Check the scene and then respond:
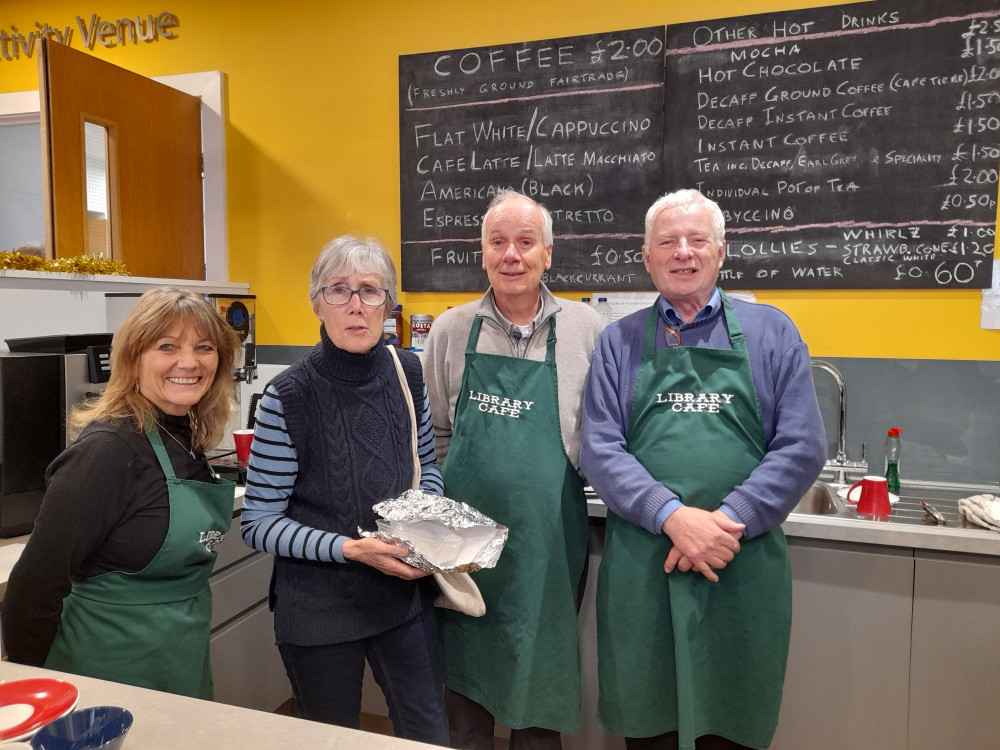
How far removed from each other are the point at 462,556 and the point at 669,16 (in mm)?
2074

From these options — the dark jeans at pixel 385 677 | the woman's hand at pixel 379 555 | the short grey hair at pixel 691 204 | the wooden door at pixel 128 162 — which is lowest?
the dark jeans at pixel 385 677

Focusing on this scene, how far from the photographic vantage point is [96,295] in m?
2.63

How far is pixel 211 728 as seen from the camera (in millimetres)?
879

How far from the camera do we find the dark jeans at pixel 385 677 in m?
1.30

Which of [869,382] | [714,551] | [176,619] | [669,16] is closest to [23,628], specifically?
[176,619]

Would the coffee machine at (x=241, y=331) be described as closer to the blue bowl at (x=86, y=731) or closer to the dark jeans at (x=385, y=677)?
the dark jeans at (x=385, y=677)

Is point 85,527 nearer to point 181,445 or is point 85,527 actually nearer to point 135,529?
point 135,529

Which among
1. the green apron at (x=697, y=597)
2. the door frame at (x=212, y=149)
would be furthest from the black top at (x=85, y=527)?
the door frame at (x=212, y=149)

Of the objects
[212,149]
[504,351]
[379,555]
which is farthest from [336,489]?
[212,149]

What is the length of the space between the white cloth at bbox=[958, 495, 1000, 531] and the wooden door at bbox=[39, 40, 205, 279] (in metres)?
3.00

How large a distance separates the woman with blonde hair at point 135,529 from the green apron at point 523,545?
1.94 ft

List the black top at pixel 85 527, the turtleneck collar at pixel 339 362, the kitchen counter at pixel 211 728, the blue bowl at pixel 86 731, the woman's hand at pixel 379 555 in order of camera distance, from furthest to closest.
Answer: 1. the turtleneck collar at pixel 339 362
2. the woman's hand at pixel 379 555
3. the black top at pixel 85 527
4. the kitchen counter at pixel 211 728
5. the blue bowl at pixel 86 731

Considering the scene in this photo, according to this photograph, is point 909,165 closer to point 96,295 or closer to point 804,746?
point 804,746

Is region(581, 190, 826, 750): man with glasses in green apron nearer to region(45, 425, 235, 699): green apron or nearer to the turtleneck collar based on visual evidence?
the turtleneck collar
